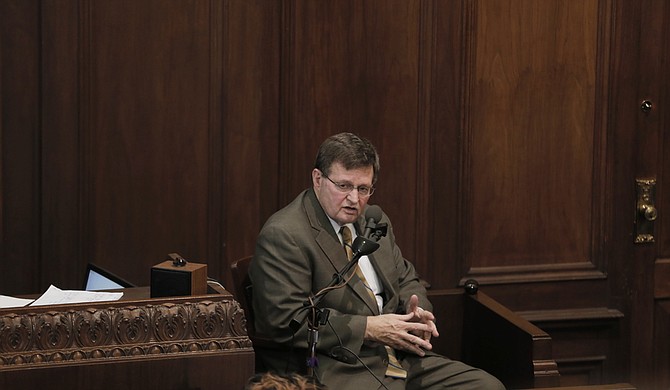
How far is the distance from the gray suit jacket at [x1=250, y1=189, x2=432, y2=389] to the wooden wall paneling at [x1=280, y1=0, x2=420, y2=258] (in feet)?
2.44

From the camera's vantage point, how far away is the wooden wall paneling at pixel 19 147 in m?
4.59

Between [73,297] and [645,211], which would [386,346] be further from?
[645,211]

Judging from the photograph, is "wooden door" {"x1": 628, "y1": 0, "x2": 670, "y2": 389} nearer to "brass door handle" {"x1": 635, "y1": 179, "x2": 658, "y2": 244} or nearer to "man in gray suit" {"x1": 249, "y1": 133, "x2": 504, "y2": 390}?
"brass door handle" {"x1": 635, "y1": 179, "x2": 658, "y2": 244}

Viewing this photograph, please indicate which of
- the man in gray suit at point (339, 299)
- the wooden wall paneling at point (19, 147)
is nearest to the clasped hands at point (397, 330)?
the man in gray suit at point (339, 299)

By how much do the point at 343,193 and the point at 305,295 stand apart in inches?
15.4

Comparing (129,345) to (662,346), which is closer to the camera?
(129,345)

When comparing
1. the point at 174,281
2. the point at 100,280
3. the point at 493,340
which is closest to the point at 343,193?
the point at 174,281

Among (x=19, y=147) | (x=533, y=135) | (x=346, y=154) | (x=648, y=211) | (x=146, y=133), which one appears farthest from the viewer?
→ (x=648, y=211)

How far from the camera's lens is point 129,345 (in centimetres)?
341

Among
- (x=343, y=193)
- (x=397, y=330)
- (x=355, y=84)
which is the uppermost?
(x=355, y=84)

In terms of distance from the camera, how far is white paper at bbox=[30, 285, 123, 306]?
11.5ft

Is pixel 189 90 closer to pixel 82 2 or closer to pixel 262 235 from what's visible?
pixel 82 2

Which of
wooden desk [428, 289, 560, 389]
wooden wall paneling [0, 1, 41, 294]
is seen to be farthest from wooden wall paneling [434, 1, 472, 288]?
wooden wall paneling [0, 1, 41, 294]

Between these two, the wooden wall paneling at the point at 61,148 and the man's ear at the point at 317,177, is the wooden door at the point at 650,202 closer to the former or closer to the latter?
the man's ear at the point at 317,177
